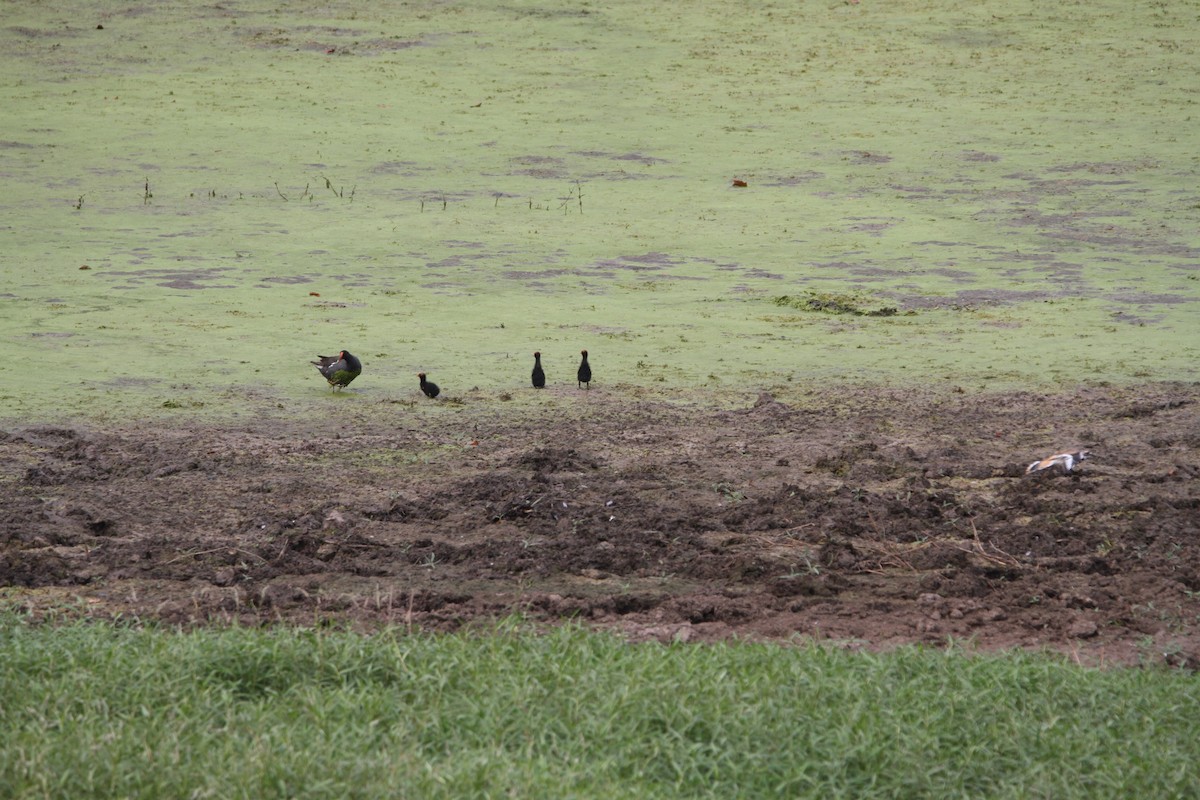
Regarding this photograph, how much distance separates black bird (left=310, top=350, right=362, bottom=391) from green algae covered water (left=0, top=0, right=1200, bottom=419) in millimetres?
110

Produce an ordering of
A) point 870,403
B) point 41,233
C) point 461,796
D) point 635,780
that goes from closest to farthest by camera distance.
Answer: point 461,796, point 635,780, point 870,403, point 41,233

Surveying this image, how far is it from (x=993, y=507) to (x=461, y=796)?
7.84 ft

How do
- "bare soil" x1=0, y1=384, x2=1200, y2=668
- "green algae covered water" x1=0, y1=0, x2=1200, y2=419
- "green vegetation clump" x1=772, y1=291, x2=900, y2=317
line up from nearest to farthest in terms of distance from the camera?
"bare soil" x1=0, y1=384, x2=1200, y2=668
"green algae covered water" x1=0, y1=0, x2=1200, y2=419
"green vegetation clump" x1=772, y1=291, x2=900, y2=317

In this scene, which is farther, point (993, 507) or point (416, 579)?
point (993, 507)

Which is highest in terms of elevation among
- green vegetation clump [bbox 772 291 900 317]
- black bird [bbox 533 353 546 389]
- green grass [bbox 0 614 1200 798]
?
green grass [bbox 0 614 1200 798]

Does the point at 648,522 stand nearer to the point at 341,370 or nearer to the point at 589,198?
the point at 341,370

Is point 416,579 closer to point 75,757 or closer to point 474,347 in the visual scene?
point 75,757

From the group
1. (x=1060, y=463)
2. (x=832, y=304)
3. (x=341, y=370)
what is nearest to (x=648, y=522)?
(x=1060, y=463)

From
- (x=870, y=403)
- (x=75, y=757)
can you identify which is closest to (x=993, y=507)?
(x=870, y=403)

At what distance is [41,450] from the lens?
4801mm

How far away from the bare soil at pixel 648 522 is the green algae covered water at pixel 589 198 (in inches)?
23.8

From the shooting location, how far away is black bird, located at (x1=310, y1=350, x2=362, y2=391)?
18.2 ft

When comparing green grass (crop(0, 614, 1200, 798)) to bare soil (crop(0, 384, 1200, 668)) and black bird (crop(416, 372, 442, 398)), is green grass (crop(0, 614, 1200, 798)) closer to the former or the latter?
bare soil (crop(0, 384, 1200, 668))

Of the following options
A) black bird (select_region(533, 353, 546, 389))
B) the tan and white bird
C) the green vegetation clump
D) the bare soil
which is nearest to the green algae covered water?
the green vegetation clump
